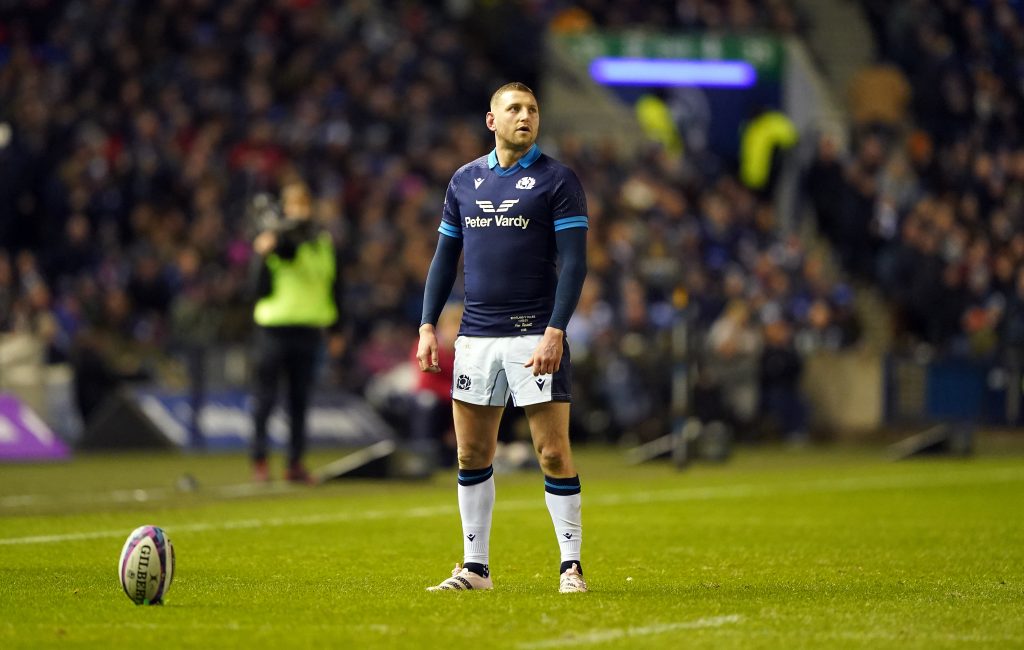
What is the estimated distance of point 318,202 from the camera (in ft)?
81.6

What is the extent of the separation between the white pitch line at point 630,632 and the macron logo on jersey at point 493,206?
217 cm

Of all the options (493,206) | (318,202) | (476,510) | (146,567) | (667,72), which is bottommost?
(146,567)

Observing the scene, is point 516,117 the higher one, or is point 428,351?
point 516,117

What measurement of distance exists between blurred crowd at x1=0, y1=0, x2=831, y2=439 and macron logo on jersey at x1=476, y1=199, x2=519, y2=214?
1090 centimetres

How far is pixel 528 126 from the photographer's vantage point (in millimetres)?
8758

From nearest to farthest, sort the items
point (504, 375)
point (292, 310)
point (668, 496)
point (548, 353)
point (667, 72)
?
point (548, 353), point (504, 375), point (668, 496), point (292, 310), point (667, 72)

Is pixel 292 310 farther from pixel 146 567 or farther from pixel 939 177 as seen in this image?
pixel 939 177

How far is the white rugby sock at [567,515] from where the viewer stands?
29.2 feet

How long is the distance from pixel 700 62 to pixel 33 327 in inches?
572

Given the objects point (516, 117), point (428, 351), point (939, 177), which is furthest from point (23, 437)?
point (939, 177)

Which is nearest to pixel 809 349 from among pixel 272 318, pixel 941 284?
pixel 941 284

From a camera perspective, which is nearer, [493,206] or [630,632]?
[630,632]

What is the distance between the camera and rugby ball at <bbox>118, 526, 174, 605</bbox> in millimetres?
8086

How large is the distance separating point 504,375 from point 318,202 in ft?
53.4
